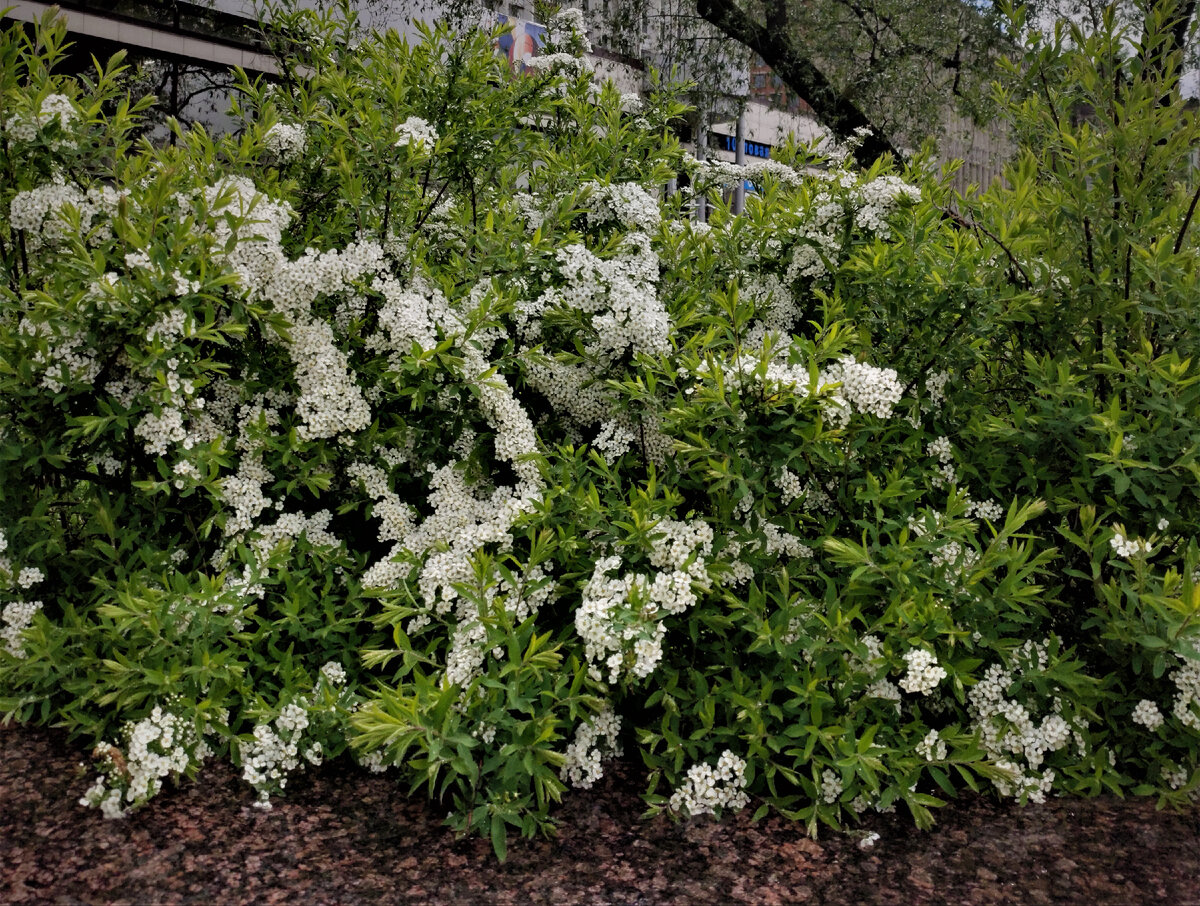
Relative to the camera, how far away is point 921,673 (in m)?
2.85

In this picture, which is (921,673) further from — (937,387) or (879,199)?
(879,199)

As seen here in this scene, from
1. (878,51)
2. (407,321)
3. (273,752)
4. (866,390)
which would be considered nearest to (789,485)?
(866,390)

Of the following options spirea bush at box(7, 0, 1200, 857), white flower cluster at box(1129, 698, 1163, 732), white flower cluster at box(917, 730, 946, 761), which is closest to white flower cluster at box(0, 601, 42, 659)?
spirea bush at box(7, 0, 1200, 857)

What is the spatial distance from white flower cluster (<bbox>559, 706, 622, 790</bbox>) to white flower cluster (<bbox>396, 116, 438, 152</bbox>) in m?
2.18

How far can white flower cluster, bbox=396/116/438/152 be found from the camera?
145 inches

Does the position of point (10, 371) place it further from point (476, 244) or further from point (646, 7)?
point (646, 7)

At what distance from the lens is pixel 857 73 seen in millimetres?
12914

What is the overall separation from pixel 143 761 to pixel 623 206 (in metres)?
2.73

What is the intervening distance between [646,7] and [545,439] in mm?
12197

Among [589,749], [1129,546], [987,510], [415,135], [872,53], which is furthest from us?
[872,53]

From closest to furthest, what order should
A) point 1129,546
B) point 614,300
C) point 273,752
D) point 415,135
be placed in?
point 1129,546 → point 273,752 → point 614,300 → point 415,135

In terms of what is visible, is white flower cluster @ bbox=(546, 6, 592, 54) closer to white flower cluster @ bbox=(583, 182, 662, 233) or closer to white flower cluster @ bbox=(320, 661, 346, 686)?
white flower cluster @ bbox=(583, 182, 662, 233)

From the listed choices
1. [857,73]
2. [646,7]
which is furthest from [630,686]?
[646,7]

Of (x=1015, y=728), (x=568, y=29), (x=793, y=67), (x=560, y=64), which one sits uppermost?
(x=793, y=67)
